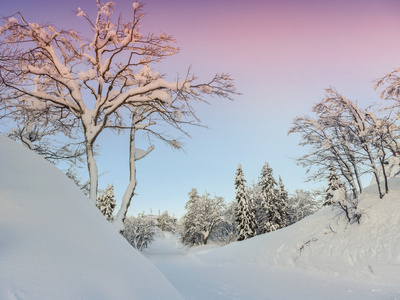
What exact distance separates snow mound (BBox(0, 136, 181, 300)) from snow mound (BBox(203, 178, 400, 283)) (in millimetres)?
8941

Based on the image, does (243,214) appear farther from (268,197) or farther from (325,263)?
(325,263)

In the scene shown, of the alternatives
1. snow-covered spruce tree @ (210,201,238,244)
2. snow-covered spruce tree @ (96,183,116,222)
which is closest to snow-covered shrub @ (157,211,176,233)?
snow-covered spruce tree @ (96,183,116,222)

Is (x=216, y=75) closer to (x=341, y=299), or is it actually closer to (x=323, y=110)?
(x=341, y=299)

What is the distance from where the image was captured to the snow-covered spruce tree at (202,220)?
3619 centimetres

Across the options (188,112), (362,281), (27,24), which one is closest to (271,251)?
(362,281)

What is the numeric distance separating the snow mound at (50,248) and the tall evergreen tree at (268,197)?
31128 mm

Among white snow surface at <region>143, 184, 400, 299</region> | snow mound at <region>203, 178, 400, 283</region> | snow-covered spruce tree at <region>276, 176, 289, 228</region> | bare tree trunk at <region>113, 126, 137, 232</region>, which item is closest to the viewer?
bare tree trunk at <region>113, 126, 137, 232</region>

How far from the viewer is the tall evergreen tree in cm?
3037

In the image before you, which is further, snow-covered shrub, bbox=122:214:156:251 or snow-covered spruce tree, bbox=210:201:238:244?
snow-covered spruce tree, bbox=210:201:238:244

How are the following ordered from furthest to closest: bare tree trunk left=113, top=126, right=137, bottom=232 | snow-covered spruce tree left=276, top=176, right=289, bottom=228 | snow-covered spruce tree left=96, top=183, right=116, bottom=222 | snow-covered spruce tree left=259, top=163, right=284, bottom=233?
snow-covered spruce tree left=96, top=183, right=116, bottom=222 → snow-covered spruce tree left=276, top=176, right=289, bottom=228 → snow-covered spruce tree left=259, top=163, right=284, bottom=233 → bare tree trunk left=113, top=126, right=137, bottom=232

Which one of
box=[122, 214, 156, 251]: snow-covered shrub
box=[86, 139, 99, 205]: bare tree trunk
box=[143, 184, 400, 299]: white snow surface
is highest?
box=[86, 139, 99, 205]: bare tree trunk

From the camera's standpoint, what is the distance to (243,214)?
31.1 metres

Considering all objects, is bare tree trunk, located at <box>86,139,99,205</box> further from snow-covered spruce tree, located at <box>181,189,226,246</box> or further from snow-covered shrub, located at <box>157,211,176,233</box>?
snow-covered shrub, located at <box>157,211,176,233</box>

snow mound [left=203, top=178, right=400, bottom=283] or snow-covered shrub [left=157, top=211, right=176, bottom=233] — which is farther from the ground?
snow mound [left=203, top=178, right=400, bottom=283]
